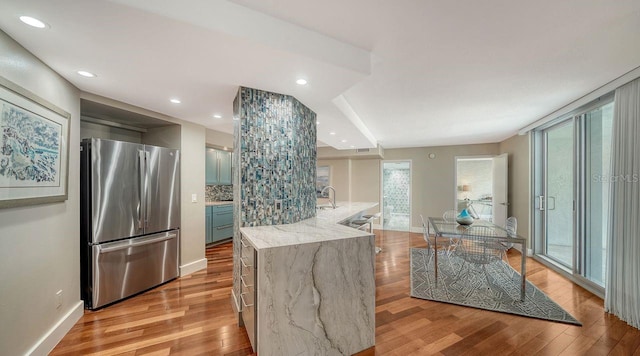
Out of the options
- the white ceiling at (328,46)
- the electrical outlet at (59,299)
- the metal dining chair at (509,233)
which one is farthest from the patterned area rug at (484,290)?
the electrical outlet at (59,299)

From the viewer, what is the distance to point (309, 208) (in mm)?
2930

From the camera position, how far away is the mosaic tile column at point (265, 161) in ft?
7.47

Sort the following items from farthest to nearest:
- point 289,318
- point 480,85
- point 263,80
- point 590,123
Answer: point 590,123, point 480,85, point 263,80, point 289,318

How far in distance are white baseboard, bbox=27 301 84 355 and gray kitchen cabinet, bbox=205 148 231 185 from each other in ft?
9.36

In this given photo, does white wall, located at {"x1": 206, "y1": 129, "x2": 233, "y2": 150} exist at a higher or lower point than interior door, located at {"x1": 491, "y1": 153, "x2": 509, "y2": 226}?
higher

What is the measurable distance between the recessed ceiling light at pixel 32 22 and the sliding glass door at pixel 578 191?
16.0 feet

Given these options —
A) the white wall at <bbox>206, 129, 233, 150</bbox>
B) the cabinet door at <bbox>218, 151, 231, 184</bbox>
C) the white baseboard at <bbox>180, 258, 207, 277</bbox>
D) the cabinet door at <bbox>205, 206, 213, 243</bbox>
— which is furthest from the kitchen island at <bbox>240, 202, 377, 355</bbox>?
the cabinet door at <bbox>218, 151, 231, 184</bbox>

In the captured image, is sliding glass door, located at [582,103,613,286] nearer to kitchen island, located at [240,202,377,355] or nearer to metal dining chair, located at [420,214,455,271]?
metal dining chair, located at [420,214,455,271]

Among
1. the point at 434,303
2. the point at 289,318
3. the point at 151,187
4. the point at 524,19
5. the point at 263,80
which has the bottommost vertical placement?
the point at 434,303

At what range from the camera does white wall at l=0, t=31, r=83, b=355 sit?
5.20 feet

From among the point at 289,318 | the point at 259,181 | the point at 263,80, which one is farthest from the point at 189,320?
the point at 263,80

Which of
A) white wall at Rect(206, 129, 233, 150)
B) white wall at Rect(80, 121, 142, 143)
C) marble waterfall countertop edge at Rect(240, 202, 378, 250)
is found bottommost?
marble waterfall countertop edge at Rect(240, 202, 378, 250)

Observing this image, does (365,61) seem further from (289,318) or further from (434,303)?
(434,303)

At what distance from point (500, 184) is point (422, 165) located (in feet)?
6.30
